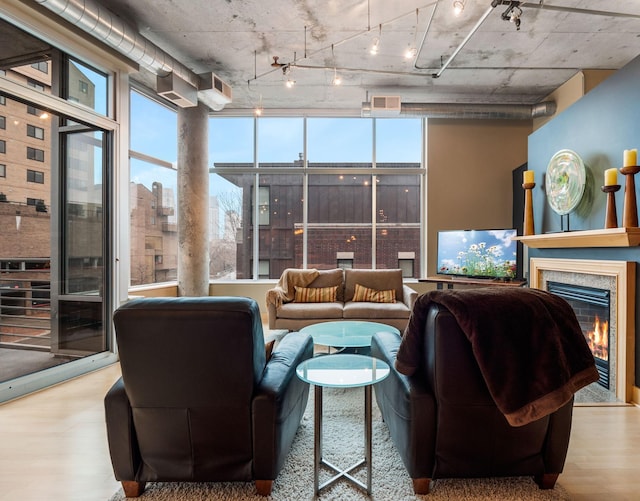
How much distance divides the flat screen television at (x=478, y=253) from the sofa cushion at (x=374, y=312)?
3.89 ft

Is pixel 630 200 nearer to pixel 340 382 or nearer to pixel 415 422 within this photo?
pixel 415 422

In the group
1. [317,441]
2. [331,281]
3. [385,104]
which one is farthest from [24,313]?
[385,104]

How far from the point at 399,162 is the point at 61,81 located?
4.58m

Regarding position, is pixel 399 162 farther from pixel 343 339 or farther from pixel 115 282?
pixel 115 282

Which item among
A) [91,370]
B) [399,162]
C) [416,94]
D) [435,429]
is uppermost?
[416,94]

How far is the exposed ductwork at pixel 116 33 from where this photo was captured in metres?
2.74

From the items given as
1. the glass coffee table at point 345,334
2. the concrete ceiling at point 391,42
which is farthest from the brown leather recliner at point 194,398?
the concrete ceiling at point 391,42

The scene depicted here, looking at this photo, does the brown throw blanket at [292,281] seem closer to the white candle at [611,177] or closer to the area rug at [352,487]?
the area rug at [352,487]

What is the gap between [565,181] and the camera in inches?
135

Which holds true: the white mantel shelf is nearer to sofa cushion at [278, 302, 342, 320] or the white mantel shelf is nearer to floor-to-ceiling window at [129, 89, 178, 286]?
sofa cushion at [278, 302, 342, 320]

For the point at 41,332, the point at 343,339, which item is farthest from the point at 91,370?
the point at 343,339

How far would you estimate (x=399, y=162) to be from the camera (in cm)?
584

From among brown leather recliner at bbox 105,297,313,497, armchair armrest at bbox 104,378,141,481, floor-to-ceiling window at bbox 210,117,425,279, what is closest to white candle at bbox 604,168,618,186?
brown leather recliner at bbox 105,297,313,497

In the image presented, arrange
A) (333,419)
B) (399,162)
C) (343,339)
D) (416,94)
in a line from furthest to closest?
(399,162), (416,94), (343,339), (333,419)
